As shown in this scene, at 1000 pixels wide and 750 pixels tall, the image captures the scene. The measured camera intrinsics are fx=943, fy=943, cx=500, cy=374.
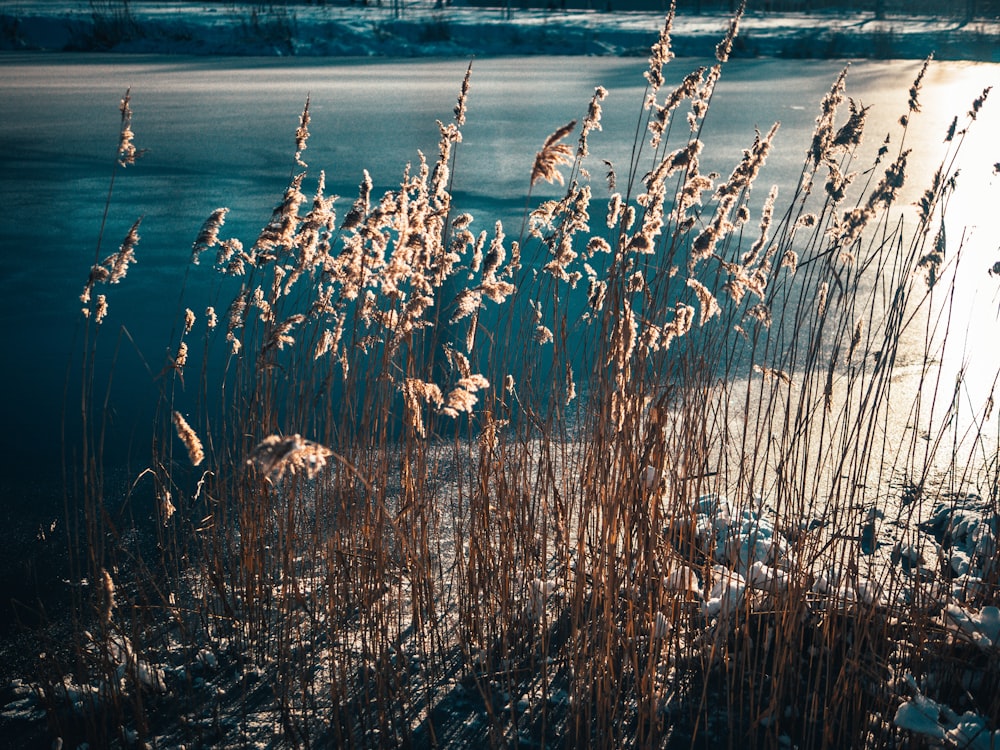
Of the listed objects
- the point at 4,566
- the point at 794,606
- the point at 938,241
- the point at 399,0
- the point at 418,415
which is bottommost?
the point at 4,566

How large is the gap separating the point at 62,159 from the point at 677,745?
927 centimetres

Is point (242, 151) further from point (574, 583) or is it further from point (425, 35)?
point (425, 35)

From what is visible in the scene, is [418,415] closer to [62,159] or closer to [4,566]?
[4,566]

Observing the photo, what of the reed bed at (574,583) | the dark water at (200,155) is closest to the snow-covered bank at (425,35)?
the dark water at (200,155)

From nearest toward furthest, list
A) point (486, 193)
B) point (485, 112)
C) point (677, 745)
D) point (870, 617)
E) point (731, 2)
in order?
point (870, 617) < point (677, 745) < point (486, 193) < point (485, 112) < point (731, 2)

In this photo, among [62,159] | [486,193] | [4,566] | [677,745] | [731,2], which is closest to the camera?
[677,745]

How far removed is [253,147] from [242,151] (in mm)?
204

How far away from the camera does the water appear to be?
16.6 feet

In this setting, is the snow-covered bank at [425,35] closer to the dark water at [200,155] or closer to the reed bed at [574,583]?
the dark water at [200,155]

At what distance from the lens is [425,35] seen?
22.9m

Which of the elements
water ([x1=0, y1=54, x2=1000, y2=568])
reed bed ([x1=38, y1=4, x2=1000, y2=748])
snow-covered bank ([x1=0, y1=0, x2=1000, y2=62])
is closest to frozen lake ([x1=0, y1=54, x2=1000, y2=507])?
water ([x1=0, y1=54, x2=1000, y2=568])

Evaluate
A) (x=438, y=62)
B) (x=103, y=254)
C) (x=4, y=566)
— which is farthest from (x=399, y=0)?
(x=4, y=566)

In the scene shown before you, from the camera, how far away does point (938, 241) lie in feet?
7.64

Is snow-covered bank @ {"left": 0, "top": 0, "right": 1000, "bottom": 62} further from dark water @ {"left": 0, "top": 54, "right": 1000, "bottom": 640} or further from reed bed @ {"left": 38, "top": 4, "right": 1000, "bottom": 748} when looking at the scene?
reed bed @ {"left": 38, "top": 4, "right": 1000, "bottom": 748}
